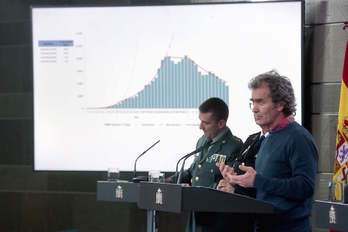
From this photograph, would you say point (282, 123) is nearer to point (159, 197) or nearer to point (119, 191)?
point (159, 197)

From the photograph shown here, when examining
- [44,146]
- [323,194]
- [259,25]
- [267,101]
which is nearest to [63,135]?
[44,146]

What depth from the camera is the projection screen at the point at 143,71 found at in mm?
4004

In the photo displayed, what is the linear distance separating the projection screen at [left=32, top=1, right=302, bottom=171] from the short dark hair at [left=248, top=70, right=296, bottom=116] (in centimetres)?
156

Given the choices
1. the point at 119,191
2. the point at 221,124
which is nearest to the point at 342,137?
the point at 221,124

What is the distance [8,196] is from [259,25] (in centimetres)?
239

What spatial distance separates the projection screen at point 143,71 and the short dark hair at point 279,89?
5.13 ft

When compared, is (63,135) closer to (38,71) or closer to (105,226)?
(38,71)

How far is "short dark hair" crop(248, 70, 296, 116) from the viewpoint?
236 centimetres

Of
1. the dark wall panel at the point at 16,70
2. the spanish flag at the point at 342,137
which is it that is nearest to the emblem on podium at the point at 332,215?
the spanish flag at the point at 342,137

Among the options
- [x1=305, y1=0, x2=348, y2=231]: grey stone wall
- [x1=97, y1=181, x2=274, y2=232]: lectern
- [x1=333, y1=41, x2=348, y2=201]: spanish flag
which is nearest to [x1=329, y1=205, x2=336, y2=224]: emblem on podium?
[x1=97, y1=181, x2=274, y2=232]: lectern

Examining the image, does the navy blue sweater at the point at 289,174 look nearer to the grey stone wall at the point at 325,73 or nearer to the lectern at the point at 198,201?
the lectern at the point at 198,201

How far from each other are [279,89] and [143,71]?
1.91 metres

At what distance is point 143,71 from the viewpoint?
4156mm

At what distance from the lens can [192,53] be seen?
13.4 ft
